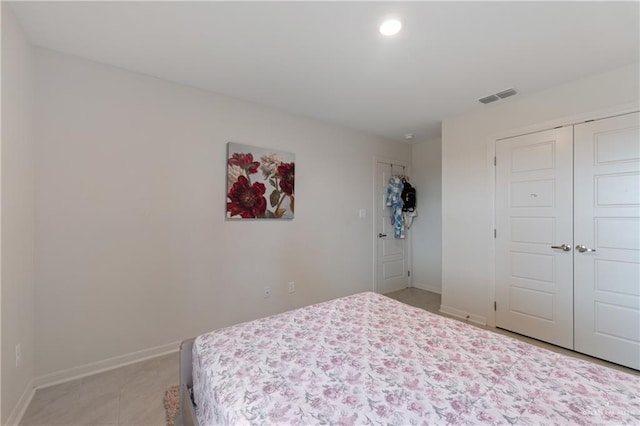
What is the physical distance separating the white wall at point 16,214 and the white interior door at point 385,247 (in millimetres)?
3595

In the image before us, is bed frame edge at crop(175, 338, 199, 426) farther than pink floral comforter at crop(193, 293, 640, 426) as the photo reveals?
Yes


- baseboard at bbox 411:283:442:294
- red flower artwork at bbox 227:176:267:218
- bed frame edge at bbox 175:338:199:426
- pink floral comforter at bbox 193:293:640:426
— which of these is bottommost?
baseboard at bbox 411:283:442:294

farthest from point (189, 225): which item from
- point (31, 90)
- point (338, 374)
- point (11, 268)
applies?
point (338, 374)

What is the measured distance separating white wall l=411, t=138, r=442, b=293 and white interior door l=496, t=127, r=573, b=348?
1300 mm

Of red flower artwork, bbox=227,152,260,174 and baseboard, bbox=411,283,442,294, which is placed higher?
red flower artwork, bbox=227,152,260,174

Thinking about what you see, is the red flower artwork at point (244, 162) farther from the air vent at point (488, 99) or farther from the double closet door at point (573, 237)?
the double closet door at point (573, 237)

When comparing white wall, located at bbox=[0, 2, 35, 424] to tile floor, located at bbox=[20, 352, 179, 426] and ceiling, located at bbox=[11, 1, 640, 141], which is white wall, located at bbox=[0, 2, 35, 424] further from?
ceiling, located at bbox=[11, 1, 640, 141]

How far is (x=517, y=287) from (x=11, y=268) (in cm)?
406

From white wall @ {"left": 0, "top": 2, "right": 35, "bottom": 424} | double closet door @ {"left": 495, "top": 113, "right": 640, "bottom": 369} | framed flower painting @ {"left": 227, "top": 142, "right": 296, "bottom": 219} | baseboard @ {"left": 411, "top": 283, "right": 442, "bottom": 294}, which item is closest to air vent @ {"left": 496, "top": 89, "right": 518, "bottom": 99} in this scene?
double closet door @ {"left": 495, "top": 113, "right": 640, "bottom": 369}

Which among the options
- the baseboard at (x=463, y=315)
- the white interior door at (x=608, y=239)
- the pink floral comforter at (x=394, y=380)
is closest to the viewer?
the pink floral comforter at (x=394, y=380)

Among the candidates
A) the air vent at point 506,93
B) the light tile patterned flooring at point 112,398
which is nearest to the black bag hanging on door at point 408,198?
the air vent at point 506,93

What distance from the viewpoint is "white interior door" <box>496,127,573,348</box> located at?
2.51m

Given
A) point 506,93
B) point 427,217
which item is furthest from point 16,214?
point 427,217

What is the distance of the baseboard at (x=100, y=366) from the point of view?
1.93m
